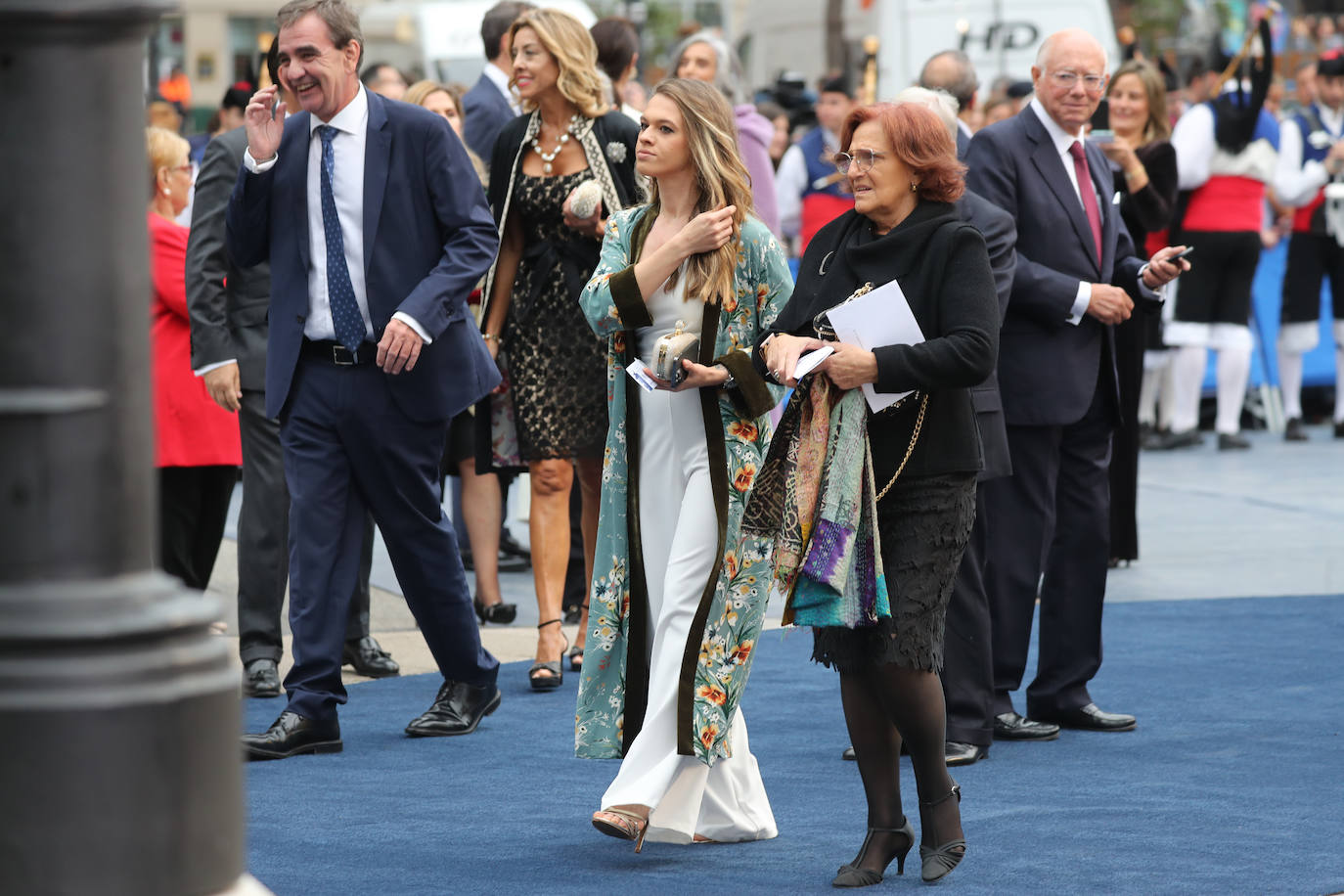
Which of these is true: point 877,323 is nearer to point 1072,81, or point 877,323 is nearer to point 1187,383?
point 1072,81

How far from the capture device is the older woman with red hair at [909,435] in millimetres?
4621

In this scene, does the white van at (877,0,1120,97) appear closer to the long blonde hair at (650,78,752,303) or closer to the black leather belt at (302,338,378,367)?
the black leather belt at (302,338,378,367)

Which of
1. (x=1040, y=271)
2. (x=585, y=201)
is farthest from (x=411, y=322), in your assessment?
(x=1040, y=271)

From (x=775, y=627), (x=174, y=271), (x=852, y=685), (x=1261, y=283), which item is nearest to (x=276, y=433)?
(x=174, y=271)

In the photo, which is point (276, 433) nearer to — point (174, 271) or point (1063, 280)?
point (174, 271)

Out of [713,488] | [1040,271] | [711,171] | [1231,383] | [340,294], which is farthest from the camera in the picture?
[1231,383]

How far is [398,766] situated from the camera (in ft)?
19.7

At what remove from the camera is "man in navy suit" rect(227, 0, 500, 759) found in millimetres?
6059

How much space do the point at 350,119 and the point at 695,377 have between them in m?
1.72

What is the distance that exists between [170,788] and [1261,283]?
1401 centimetres

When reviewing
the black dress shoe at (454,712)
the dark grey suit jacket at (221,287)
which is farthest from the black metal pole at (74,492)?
the dark grey suit jacket at (221,287)

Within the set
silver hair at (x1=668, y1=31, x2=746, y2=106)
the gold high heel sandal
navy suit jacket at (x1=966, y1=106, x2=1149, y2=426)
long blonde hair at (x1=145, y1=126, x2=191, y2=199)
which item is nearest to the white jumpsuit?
the gold high heel sandal

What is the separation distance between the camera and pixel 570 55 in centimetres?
725

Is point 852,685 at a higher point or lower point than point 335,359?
lower
